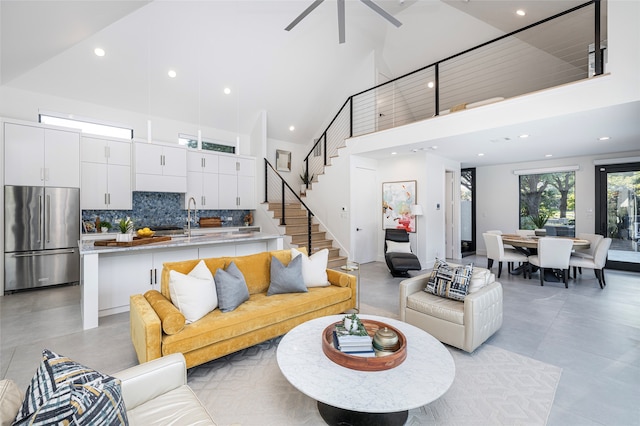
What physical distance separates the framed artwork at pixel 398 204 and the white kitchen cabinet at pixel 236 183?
3.39m

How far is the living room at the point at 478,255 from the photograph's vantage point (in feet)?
7.71

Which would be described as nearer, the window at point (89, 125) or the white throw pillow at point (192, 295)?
the white throw pillow at point (192, 295)

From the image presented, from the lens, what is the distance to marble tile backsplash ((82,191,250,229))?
5.63 meters

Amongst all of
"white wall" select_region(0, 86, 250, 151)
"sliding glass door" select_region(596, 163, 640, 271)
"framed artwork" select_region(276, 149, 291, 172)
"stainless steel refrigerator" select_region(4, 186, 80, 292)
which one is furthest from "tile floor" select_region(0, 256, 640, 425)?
"framed artwork" select_region(276, 149, 291, 172)

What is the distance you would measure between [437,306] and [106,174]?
6049 mm

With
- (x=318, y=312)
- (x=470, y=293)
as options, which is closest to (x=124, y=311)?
(x=318, y=312)

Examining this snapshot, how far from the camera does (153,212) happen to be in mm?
6133

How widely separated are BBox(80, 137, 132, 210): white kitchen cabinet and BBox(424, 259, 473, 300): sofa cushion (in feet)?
18.7

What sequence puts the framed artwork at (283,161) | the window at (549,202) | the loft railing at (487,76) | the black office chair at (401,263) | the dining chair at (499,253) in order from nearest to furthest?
the loft railing at (487,76) → the black office chair at (401,263) → the dining chair at (499,253) → the window at (549,202) → the framed artwork at (283,161)

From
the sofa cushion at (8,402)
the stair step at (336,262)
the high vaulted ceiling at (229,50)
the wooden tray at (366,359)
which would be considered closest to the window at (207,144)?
the high vaulted ceiling at (229,50)

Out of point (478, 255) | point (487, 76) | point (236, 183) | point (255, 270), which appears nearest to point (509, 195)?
point (478, 255)

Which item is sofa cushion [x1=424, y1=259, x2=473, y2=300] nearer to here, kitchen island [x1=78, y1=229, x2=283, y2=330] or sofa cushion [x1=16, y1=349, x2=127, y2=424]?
kitchen island [x1=78, y1=229, x2=283, y2=330]

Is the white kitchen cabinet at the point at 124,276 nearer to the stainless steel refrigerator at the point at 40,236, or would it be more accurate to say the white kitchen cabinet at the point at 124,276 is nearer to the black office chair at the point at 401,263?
the stainless steel refrigerator at the point at 40,236

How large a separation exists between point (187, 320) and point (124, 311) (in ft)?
6.59
